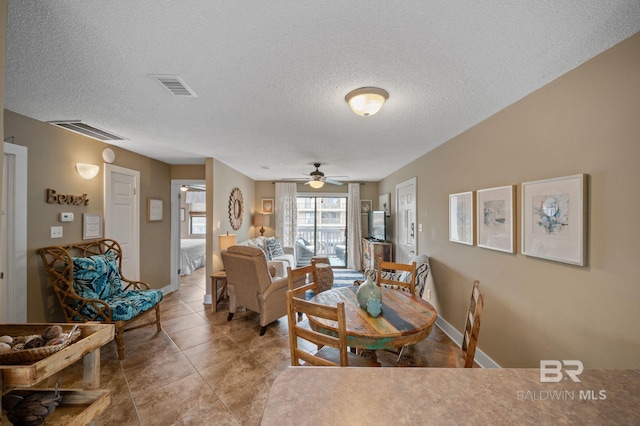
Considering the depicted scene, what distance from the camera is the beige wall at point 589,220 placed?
1.38 meters

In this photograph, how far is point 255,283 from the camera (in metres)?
3.17

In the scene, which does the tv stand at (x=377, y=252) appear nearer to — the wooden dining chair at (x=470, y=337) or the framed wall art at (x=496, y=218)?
the framed wall art at (x=496, y=218)

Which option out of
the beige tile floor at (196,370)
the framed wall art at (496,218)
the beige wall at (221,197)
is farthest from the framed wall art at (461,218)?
the beige wall at (221,197)

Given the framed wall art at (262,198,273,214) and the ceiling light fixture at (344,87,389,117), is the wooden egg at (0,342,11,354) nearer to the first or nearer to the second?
the ceiling light fixture at (344,87,389,117)

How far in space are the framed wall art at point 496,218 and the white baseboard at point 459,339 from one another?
104 centimetres

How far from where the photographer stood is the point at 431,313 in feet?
6.13

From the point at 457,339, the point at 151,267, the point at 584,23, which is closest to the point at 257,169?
the point at 151,267

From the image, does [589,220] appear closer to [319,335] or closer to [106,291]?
[319,335]

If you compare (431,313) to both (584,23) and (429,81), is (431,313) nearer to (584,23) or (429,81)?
(429,81)

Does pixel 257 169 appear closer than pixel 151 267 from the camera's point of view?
No

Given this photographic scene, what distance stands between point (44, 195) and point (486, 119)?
14.9 ft

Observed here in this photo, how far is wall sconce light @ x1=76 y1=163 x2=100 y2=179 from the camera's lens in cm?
302

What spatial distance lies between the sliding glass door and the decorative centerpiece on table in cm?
501

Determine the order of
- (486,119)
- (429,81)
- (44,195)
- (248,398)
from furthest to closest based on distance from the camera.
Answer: (44,195) → (486,119) → (248,398) → (429,81)
